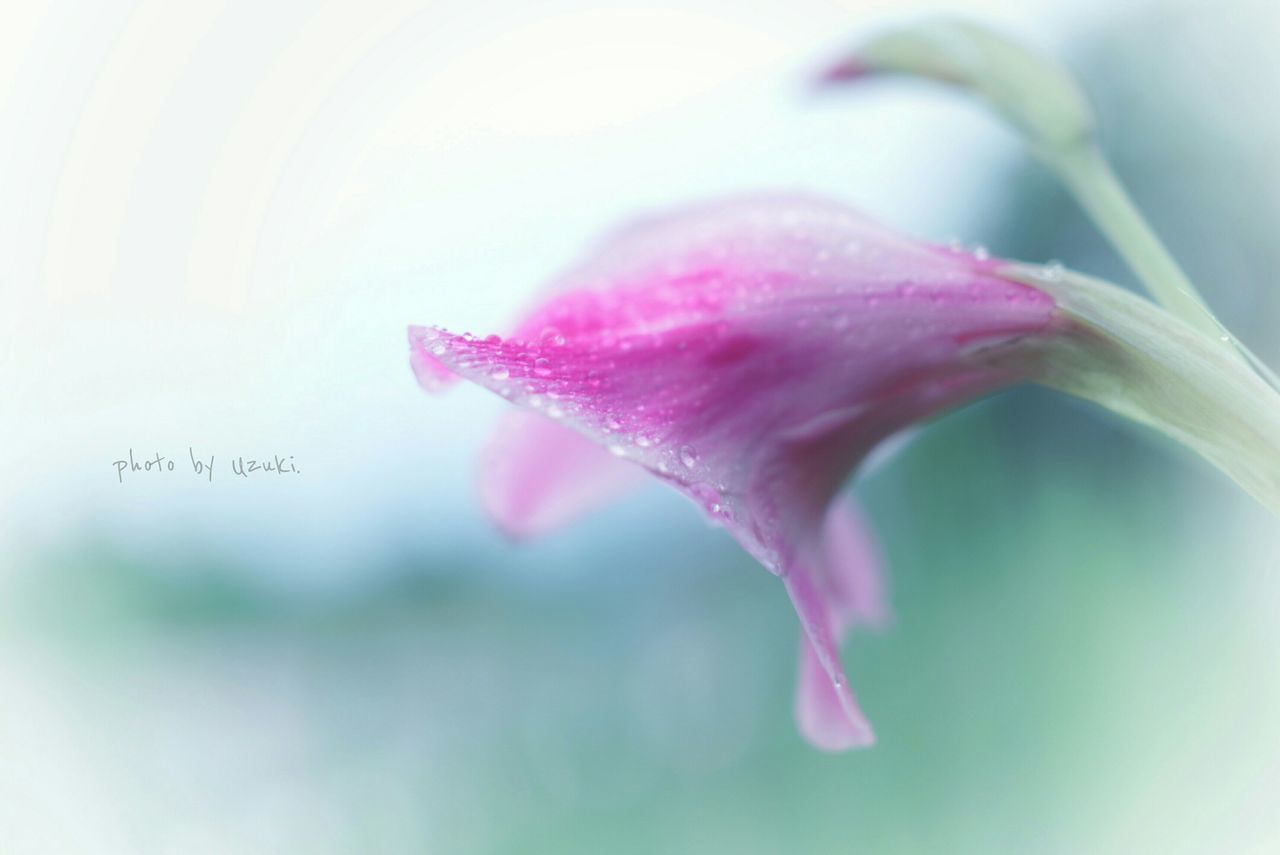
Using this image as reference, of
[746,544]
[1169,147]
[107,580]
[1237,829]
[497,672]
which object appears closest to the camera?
[746,544]

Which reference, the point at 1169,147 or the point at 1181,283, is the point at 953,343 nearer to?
the point at 1181,283

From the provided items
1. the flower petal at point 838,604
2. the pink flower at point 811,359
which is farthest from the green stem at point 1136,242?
the flower petal at point 838,604

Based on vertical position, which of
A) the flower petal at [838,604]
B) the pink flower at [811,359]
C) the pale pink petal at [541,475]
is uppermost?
the pale pink petal at [541,475]

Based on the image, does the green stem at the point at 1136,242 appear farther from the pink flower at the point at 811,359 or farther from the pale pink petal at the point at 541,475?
the pale pink petal at the point at 541,475

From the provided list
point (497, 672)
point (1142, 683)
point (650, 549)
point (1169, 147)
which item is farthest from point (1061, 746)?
point (1169, 147)

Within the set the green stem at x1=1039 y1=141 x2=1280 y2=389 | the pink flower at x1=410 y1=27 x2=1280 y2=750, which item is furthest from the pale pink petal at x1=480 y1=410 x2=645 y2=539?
the green stem at x1=1039 y1=141 x2=1280 y2=389

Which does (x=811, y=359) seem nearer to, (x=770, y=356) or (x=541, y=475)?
(x=770, y=356)

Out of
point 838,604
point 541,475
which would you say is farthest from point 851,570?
point 541,475
